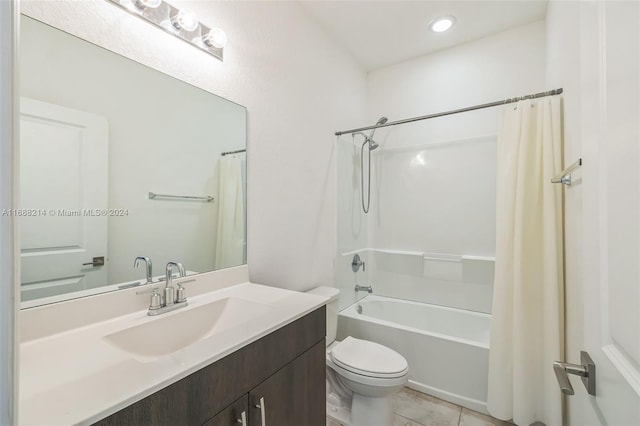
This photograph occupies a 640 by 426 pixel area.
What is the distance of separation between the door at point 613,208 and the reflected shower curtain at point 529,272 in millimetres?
1017

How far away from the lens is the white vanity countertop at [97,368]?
48cm

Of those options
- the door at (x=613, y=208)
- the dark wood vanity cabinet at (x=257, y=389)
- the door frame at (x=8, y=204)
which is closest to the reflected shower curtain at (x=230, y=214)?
the dark wood vanity cabinet at (x=257, y=389)

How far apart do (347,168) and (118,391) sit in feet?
7.13

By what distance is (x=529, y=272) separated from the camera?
152 centimetres

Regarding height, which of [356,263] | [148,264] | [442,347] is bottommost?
[442,347]

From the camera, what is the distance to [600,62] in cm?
51

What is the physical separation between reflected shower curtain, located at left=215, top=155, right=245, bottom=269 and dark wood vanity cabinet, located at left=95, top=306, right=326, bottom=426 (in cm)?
55

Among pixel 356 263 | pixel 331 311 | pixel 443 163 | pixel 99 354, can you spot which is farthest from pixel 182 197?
pixel 443 163

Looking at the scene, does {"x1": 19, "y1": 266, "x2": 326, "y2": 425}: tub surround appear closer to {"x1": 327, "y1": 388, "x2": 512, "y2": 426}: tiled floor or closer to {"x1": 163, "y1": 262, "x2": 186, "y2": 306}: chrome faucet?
{"x1": 163, "y1": 262, "x2": 186, "y2": 306}: chrome faucet

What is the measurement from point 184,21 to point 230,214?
0.85m

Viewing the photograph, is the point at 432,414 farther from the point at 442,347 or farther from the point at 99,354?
the point at 99,354

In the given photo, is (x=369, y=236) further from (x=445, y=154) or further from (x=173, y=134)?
(x=173, y=134)

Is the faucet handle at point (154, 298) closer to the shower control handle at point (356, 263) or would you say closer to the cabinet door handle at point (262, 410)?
the cabinet door handle at point (262, 410)

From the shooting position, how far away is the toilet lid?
142 cm
